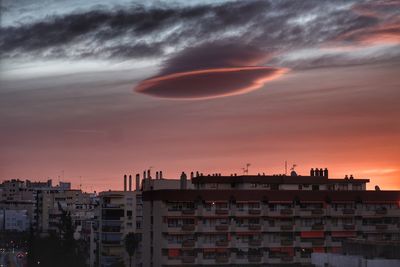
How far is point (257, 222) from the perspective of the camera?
8794 cm

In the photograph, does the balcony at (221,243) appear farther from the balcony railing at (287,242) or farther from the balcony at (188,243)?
the balcony railing at (287,242)

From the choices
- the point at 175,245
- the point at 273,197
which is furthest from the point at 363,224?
the point at 175,245

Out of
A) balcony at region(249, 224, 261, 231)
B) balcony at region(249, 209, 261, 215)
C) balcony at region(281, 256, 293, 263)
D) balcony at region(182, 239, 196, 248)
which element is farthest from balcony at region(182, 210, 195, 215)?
balcony at region(281, 256, 293, 263)

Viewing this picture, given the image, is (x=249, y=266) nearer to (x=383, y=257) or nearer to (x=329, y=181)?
(x=329, y=181)

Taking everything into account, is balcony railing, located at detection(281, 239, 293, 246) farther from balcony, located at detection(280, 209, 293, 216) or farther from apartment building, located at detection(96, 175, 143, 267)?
apartment building, located at detection(96, 175, 143, 267)

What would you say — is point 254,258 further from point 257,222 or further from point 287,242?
point 287,242

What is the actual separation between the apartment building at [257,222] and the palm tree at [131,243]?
1661 centimetres

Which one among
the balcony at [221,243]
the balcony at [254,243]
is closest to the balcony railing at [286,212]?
the balcony at [254,243]

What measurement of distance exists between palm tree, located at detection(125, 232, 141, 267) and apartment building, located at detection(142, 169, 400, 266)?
1661 cm

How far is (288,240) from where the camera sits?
8838cm

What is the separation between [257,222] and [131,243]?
21243mm

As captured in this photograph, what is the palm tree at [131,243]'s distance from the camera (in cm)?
10456

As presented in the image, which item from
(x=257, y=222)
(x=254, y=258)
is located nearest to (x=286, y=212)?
(x=257, y=222)

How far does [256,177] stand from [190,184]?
29.7 feet
